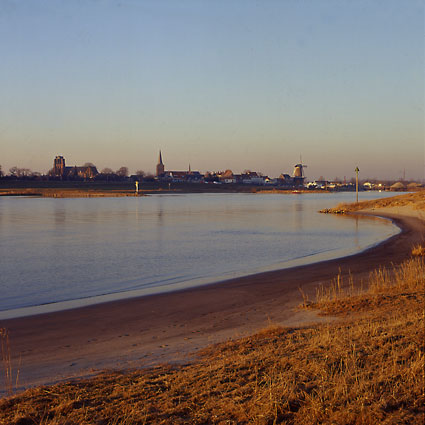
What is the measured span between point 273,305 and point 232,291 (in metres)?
2.60

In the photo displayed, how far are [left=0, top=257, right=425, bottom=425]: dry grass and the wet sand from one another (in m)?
1.11

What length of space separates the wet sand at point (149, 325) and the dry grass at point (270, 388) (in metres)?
1.11

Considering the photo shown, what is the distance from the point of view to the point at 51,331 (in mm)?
10680

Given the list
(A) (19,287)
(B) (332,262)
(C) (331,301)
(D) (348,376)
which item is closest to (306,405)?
(D) (348,376)

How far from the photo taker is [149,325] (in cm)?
1116

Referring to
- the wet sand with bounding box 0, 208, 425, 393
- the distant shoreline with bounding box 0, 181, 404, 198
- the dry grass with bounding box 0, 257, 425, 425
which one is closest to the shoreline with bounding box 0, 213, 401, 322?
the wet sand with bounding box 0, 208, 425, 393

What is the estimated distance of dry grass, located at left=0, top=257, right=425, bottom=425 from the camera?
5095mm

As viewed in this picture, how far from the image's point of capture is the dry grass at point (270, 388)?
16.7 ft

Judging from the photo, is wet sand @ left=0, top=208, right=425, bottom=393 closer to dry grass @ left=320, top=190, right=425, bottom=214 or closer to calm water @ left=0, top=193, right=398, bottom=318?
calm water @ left=0, top=193, right=398, bottom=318

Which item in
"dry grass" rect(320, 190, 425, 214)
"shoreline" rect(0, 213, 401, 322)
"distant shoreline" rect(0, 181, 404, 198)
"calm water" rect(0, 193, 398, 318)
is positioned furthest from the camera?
"distant shoreline" rect(0, 181, 404, 198)

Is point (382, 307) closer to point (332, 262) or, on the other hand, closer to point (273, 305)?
point (273, 305)

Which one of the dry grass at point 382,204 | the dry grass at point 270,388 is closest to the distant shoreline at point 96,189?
the dry grass at point 382,204

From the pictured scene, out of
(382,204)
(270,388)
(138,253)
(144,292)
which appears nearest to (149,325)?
(144,292)

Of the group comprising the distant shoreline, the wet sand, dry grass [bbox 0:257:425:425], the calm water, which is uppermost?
the distant shoreline
